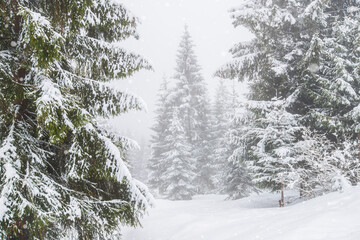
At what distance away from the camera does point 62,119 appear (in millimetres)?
3709

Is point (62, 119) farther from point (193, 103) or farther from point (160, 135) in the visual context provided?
point (193, 103)

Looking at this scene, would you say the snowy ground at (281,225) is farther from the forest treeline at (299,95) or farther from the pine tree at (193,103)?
the pine tree at (193,103)

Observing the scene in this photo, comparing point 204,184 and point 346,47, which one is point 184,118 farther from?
point 346,47

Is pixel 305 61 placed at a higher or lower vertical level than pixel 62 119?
higher

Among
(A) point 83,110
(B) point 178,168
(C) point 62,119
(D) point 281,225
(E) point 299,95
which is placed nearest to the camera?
(C) point 62,119

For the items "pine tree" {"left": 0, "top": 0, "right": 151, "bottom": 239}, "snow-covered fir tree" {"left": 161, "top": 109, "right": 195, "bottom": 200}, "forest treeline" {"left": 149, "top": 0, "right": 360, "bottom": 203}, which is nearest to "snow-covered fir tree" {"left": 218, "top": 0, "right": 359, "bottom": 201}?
"forest treeline" {"left": 149, "top": 0, "right": 360, "bottom": 203}

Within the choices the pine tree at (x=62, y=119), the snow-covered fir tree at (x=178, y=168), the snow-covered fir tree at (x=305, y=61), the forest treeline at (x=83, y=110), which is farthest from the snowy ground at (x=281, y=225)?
the snow-covered fir tree at (x=178, y=168)

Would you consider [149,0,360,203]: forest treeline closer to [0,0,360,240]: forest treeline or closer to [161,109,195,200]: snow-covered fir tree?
[0,0,360,240]: forest treeline

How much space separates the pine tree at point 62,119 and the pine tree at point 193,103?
870 inches

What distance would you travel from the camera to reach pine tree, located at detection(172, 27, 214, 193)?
27.6 meters

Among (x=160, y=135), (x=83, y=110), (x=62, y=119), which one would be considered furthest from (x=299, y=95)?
(x=160, y=135)

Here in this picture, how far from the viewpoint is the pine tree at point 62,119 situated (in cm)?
344

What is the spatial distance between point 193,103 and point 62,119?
25.3m

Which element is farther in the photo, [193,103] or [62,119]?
[193,103]
